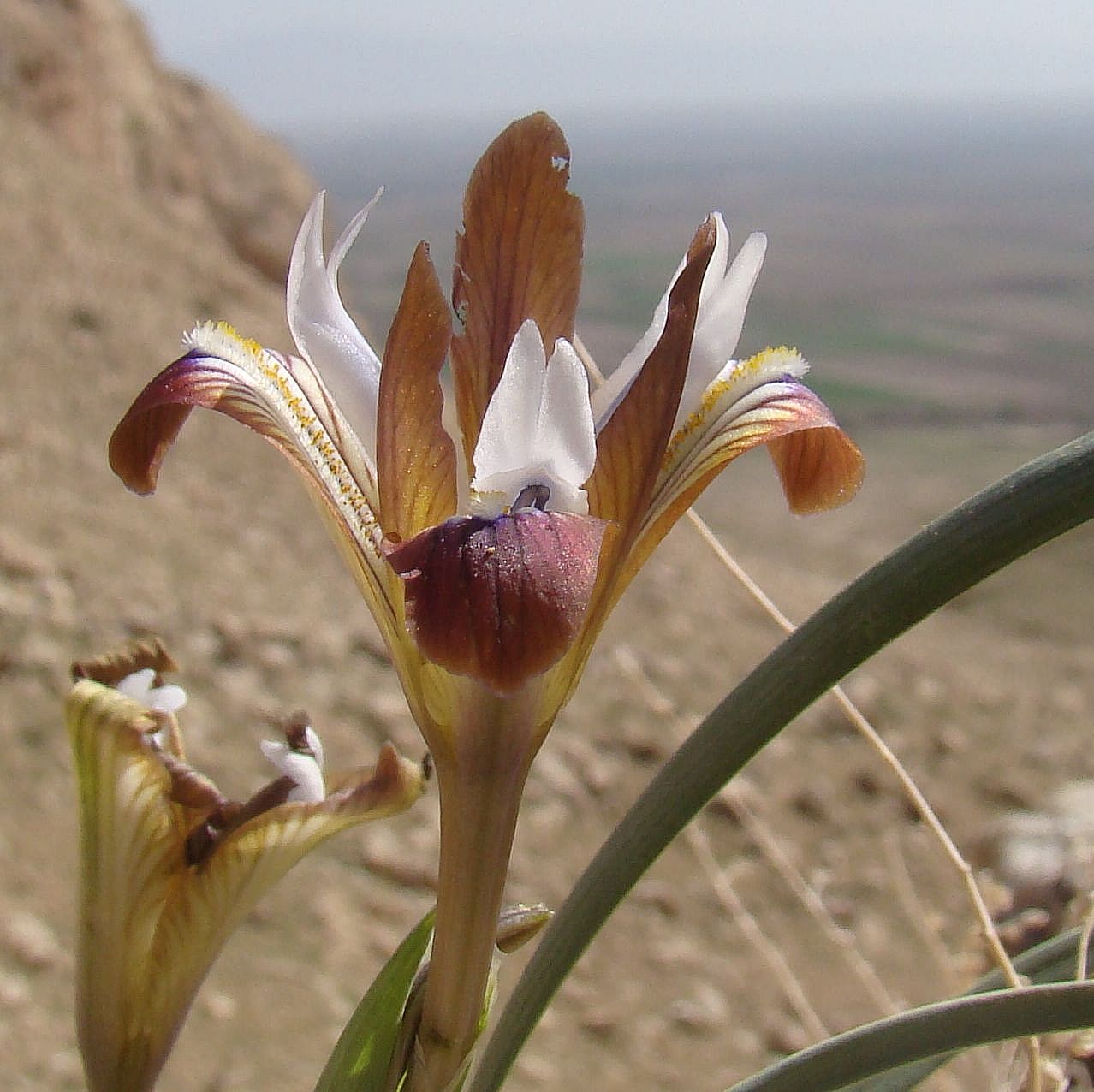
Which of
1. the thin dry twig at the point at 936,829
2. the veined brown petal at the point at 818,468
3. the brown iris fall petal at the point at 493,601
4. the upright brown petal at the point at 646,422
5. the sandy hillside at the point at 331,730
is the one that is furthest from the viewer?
the sandy hillside at the point at 331,730

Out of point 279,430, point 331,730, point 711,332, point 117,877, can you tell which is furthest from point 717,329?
point 331,730

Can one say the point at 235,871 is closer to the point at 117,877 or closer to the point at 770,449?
the point at 117,877

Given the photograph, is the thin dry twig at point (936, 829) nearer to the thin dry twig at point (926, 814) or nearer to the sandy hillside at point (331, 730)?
the thin dry twig at point (926, 814)

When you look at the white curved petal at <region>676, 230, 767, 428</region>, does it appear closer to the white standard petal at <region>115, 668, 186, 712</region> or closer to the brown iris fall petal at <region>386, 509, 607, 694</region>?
the brown iris fall petal at <region>386, 509, 607, 694</region>

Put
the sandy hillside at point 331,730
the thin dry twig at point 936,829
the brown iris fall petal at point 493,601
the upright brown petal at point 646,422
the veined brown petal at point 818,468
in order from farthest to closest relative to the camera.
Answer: the sandy hillside at point 331,730 → the thin dry twig at point 936,829 → the veined brown petal at point 818,468 → the upright brown petal at point 646,422 → the brown iris fall petal at point 493,601

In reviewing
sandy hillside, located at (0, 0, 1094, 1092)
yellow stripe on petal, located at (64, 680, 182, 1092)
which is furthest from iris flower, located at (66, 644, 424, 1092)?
sandy hillside, located at (0, 0, 1094, 1092)

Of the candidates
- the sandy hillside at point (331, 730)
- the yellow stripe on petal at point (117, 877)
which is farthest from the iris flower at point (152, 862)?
the sandy hillside at point (331, 730)

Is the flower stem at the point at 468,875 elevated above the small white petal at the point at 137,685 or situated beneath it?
situated beneath
